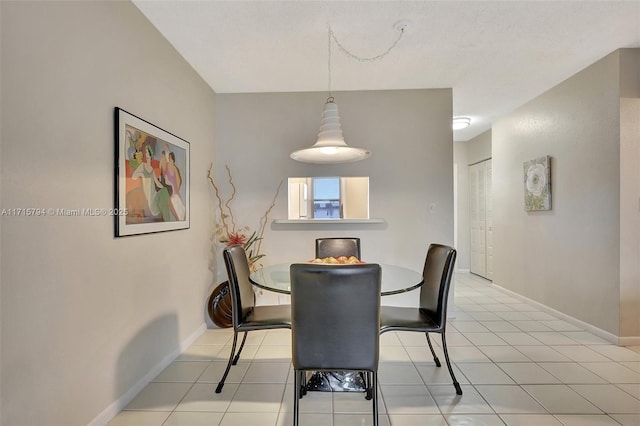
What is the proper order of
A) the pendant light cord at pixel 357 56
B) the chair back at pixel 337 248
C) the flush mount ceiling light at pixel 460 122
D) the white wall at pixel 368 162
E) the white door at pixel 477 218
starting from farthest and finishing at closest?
the white door at pixel 477 218, the flush mount ceiling light at pixel 460 122, the white wall at pixel 368 162, the chair back at pixel 337 248, the pendant light cord at pixel 357 56

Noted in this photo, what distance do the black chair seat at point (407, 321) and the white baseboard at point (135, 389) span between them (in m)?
1.61

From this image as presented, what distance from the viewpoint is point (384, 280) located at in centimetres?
206

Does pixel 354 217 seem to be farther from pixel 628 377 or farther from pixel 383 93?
pixel 628 377

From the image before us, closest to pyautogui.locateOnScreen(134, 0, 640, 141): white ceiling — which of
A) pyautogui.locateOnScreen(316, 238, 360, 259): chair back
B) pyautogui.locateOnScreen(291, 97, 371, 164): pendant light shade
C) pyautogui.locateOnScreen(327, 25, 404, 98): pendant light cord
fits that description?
pyautogui.locateOnScreen(327, 25, 404, 98): pendant light cord

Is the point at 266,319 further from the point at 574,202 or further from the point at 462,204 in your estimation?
the point at 462,204

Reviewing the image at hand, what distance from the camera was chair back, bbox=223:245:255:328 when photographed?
6.76ft

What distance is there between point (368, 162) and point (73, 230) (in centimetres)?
270

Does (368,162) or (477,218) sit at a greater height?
(368,162)

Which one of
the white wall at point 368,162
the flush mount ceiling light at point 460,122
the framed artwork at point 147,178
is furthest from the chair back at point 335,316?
the flush mount ceiling light at point 460,122

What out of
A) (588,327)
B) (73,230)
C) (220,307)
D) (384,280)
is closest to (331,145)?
(384,280)

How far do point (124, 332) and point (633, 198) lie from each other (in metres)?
4.02

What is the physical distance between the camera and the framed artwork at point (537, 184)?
3482 millimetres

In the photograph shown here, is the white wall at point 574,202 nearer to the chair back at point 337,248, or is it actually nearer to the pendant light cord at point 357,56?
the pendant light cord at point 357,56

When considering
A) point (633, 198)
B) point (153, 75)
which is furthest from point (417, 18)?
point (633, 198)
